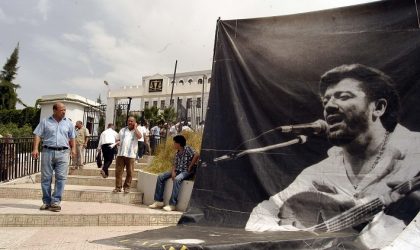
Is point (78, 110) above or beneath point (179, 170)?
above

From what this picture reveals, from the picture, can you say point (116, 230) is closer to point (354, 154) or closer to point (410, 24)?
point (354, 154)

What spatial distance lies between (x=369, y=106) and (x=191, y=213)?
2.65 metres

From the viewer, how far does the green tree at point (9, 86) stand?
3312cm

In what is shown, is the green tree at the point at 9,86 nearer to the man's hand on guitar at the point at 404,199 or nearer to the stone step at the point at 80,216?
the stone step at the point at 80,216

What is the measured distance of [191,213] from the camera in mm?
5141

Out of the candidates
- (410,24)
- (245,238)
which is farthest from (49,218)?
(410,24)

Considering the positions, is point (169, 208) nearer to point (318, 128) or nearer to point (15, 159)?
point (318, 128)

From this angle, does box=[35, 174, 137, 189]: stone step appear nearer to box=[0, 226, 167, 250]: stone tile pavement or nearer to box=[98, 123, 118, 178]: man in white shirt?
box=[98, 123, 118, 178]: man in white shirt

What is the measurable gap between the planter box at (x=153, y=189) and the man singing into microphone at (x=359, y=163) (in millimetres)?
1783

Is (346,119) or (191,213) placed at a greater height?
(346,119)

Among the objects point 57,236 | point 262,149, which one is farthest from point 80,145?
point 262,149

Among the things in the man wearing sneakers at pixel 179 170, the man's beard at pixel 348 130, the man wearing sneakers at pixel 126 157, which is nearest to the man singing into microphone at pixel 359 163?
the man's beard at pixel 348 130

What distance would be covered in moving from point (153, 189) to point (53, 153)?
2.00 metres

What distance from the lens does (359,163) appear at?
4.46 metres
